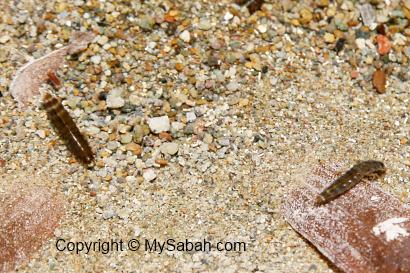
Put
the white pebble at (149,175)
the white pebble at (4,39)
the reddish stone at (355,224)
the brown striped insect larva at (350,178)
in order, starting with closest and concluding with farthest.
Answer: the reddish stone at (355,224) → the brown striped insect larva at (350,178) → the white pebble at (149,175) → the white pebble at (4,39)

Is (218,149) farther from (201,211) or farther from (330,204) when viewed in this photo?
(330,204)

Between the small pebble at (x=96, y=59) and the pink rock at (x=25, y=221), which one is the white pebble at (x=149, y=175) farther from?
the small pebble at (x=96, y=59)

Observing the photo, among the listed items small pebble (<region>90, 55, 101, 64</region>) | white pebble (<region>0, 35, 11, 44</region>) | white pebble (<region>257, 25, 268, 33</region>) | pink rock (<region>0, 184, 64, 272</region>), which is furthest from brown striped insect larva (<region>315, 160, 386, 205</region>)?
white pebble (<region>0, 35, 11, 44</region>)

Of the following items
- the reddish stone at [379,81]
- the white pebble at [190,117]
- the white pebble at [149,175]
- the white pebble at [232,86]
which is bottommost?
the white pebble at [149,175]

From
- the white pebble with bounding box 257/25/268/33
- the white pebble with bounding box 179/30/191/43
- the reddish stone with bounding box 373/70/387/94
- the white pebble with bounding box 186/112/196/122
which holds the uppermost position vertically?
the white pebble with bounding box 257/25/268/33

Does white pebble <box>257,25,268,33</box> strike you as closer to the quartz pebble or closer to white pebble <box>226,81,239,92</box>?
white pebble <box>226,81,239,92</box>

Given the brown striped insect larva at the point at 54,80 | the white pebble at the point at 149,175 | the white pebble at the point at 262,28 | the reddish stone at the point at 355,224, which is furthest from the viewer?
the white pebble at the point at 262,28

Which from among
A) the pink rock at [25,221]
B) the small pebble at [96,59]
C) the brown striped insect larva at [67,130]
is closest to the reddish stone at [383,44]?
the small pebble at [96,59]
